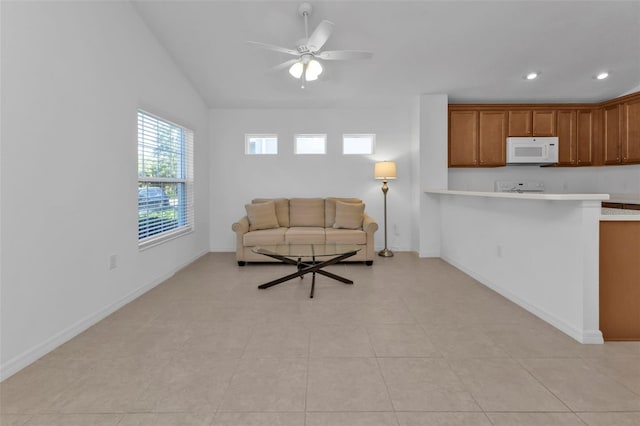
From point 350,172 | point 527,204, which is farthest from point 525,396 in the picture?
point 350,172

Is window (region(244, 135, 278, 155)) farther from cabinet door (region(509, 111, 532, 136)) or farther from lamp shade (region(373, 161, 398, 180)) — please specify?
cabinet door (region(509, 111, 532, 136))

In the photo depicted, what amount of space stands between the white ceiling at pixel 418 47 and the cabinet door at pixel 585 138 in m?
0.34

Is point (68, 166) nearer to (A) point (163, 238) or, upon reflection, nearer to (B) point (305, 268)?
(A) point (163, 238)

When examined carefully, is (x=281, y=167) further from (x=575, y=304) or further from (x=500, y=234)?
(x=575, y=304)

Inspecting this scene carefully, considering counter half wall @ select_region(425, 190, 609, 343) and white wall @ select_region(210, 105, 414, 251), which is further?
white wall @ select_region(210, 105, 414, 251)

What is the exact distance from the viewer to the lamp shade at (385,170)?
16.1 ft

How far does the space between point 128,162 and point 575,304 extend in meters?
4.07

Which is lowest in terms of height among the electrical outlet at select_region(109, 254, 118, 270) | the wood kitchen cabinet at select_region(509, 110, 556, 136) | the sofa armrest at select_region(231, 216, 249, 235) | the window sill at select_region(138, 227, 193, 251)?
the electrical outlet at select_region(109, 254, 118, 270)

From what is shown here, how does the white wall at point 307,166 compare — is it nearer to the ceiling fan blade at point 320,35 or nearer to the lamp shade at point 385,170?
the lamp shade at point 385,170

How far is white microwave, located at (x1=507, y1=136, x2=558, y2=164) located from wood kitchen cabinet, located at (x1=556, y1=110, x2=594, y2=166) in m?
0.33

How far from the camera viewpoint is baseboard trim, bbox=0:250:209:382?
5.93 ft

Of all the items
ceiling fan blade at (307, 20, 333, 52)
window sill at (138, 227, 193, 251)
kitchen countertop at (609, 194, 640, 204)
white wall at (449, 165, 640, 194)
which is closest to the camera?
ceiling fan blade at (307, 20, 333, 52)

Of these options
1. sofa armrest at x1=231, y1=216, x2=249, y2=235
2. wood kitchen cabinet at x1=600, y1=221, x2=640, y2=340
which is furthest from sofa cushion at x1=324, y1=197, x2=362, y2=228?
wood kitchen cabinet at x1=600, y1=221, x2=640, y2=340

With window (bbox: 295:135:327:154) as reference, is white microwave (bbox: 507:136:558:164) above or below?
below
